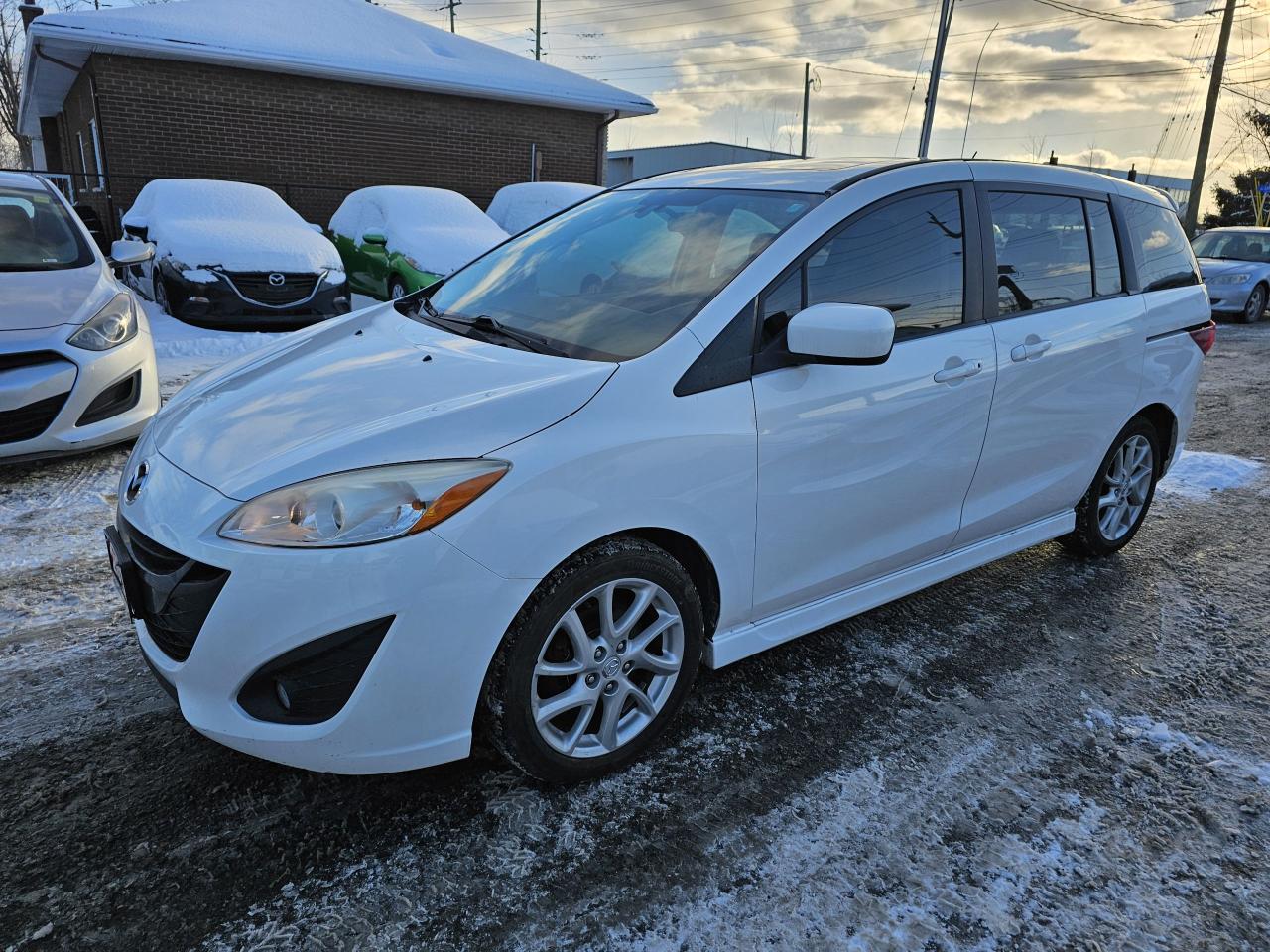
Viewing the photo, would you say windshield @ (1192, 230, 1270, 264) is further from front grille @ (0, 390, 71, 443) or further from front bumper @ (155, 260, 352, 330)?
front grille @ (0, 390, 71, 443)

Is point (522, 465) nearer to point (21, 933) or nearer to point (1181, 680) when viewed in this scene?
point (21, 933)

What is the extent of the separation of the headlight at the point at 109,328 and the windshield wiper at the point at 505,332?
2.64 m

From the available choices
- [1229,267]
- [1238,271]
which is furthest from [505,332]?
[1229,267]

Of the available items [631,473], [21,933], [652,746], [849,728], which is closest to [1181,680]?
[849,728]

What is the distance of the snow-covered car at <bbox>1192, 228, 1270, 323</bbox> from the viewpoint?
1462 cm

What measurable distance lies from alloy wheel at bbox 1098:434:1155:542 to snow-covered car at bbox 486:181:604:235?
32.0 ft

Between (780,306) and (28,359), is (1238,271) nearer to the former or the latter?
(780,306)

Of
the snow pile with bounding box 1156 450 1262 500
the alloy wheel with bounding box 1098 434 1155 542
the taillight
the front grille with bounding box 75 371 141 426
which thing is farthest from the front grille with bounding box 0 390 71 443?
the snow pile with bounding box 1156 450 1262 500

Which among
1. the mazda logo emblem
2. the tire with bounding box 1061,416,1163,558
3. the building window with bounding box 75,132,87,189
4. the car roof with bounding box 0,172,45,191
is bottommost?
the tire with bounding box 1061,416,1163,558

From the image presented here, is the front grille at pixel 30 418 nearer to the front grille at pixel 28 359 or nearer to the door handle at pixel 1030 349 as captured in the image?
the front grille at pixel 28 359

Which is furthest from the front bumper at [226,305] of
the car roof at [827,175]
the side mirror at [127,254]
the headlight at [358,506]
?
the headlight at [358,506]

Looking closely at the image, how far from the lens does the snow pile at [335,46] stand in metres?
13.2

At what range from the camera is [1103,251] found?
3820mm

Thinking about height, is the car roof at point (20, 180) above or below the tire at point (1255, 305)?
above
